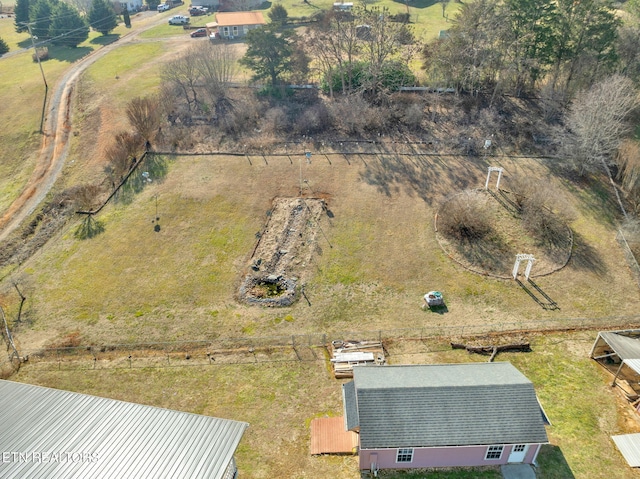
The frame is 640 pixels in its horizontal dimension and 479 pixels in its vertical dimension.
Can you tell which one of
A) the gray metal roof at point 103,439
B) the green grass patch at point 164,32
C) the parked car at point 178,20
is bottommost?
the gray metal roof at point 103,439

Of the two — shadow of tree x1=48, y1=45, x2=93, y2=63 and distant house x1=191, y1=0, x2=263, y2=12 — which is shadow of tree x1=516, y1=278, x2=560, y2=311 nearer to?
shadow of tree x1=48, y1=45, x2=93, y2=63

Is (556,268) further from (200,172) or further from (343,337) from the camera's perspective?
(200,172)

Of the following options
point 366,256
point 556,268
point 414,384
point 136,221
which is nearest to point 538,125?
point 556,268

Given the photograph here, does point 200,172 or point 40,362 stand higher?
point 200,172

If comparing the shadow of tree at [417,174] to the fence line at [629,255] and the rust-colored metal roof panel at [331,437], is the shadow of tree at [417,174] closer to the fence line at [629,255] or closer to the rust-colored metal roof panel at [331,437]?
the fence line at [629,255]

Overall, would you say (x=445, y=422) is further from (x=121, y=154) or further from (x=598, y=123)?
(x=121, y=154)

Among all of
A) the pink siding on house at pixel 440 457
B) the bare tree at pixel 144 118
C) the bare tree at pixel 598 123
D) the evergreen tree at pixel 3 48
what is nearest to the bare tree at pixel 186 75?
the bare tree at pixel 144 118

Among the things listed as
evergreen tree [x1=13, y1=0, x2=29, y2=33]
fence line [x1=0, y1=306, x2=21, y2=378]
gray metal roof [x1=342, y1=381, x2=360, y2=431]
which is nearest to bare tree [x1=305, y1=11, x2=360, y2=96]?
gray metal roof [x1=342, y1=381, x2=360, y2=431]
